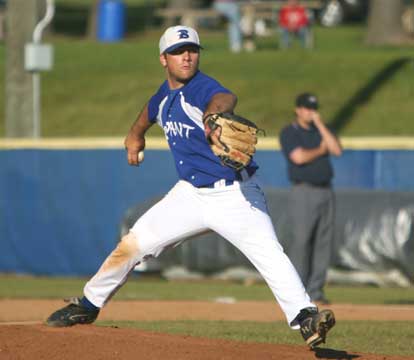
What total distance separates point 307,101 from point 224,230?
4702 mm

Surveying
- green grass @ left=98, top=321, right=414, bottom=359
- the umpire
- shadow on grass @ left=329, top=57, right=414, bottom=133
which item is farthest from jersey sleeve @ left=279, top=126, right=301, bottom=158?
shadow on grass @ left=329, top=57, right=414, bottom=133

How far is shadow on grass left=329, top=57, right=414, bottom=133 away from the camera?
77.4 feet

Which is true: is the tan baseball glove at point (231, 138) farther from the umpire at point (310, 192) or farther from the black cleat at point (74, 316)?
the umpire at point (310, 192)

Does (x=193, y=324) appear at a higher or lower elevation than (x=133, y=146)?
lower

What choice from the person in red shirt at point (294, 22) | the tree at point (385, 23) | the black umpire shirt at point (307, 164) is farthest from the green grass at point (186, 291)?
the tree at point (385, 23)

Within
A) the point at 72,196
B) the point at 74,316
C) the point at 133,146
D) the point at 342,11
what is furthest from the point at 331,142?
the point at 342,11

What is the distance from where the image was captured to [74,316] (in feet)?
26.2

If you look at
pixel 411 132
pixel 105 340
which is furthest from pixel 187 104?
pixel 411 132

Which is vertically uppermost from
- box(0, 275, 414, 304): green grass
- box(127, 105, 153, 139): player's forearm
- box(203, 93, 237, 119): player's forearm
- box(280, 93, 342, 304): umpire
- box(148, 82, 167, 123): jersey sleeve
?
box(203, 93, 237, 119): player's forearm

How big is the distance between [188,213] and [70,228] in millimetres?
9299

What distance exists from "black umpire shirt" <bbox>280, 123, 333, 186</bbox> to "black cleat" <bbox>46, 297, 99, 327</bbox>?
4.26m

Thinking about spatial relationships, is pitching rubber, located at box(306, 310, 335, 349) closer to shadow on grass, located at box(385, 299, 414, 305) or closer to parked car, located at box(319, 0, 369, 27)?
shadow on grass, located at box(385, 299, 414, 305)

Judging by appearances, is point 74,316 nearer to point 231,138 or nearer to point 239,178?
point 239,178

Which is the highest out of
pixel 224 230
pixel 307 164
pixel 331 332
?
pixel 224 230
